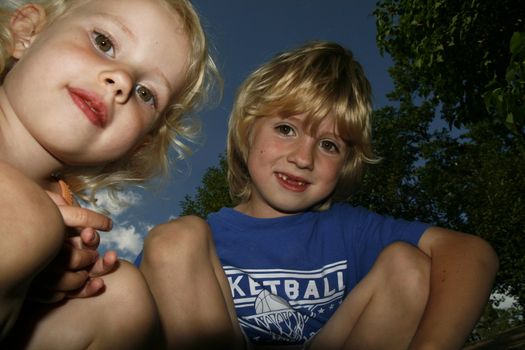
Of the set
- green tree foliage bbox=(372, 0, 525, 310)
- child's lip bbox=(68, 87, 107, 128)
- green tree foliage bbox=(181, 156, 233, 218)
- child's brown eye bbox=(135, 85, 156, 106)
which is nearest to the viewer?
child's lip bbox=(68, 87, 107, 128)

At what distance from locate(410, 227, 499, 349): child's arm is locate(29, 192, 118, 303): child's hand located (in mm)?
1259

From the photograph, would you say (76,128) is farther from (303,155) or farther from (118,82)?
(303,155)

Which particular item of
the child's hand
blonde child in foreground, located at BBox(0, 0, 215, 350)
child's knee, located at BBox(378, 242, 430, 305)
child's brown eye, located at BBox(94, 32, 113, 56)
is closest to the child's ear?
blonde child in foreground, located at BBox(0, 0, 215, 350)

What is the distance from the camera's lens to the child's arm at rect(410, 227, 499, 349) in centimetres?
189

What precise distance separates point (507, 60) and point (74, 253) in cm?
765

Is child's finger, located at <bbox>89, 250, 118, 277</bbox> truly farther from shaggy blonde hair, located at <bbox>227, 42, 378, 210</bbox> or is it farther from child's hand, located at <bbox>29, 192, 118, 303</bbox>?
shaggy blonde hair, located at <bbox>227, 42, 378, 210</bbox>

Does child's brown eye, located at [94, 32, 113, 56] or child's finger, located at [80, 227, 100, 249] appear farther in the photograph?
child's brown eye, located at [94, 32, 113, 56]

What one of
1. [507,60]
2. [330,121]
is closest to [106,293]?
[330,121]

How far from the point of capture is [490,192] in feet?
51.6

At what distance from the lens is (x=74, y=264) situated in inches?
56.1

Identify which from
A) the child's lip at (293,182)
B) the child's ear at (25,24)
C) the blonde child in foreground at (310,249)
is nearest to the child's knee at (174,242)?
the blonde child in foreground at (310,249)

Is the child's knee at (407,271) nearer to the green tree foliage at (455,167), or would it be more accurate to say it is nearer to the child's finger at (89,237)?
the child's finger at (89,237)

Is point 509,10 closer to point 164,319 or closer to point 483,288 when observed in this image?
point 483,288

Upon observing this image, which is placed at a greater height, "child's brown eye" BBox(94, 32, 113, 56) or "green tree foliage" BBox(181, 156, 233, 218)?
"child's brown eye" BBox(94, 32, 113, 56)
